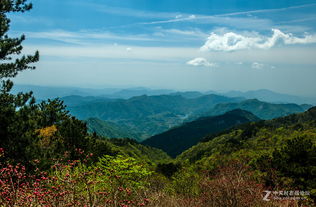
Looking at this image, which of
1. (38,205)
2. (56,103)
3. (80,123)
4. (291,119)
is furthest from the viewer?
(291,119)

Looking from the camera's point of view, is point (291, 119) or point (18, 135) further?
point (291, 119)

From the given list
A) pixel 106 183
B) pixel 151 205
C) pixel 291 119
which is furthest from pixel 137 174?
pixel 291 119

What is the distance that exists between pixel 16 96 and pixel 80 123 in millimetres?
4555

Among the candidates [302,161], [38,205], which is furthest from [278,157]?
[38,205]

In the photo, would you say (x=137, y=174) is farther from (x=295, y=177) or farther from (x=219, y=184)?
(x=295, y=177)

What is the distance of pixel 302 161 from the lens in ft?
37.8

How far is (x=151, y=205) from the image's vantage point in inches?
249

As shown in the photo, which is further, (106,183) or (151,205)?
(106,183)

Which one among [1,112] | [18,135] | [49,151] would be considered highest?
[1,112]

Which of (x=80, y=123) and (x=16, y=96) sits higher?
(x=16, y=96)

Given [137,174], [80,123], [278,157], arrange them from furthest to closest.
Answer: [80,123]
[278,157]
[137,174]

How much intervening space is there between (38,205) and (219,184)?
452 cm

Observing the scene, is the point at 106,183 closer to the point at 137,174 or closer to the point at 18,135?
the point at 137,174

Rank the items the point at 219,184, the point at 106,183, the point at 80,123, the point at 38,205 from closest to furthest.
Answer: the point at 38,205 → the point at 219,184 → the point at 106,183 → the point at 80,123
